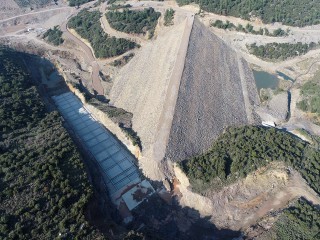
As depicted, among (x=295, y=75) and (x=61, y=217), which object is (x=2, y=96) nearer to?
(x=61, y=217)

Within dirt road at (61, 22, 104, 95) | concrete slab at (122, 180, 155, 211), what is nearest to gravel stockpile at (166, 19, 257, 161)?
concrete slab at (122, 180, 155, 211)

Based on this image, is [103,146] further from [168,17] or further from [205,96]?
[168,17]

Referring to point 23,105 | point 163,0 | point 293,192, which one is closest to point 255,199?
point 293,192

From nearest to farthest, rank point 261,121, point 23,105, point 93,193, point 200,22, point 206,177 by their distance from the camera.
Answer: point 93,193 → point 206,177 → point 23,105 → point 261,121 → point 200,22

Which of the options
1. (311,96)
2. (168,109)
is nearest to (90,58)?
(168,109)

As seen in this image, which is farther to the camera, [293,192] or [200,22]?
[200,22]

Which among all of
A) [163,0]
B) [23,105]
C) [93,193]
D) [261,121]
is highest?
[163,0]

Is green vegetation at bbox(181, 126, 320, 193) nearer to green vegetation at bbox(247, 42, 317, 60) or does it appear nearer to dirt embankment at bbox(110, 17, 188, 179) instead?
dirt embankment at bbox(110, 17, 188, 179)
